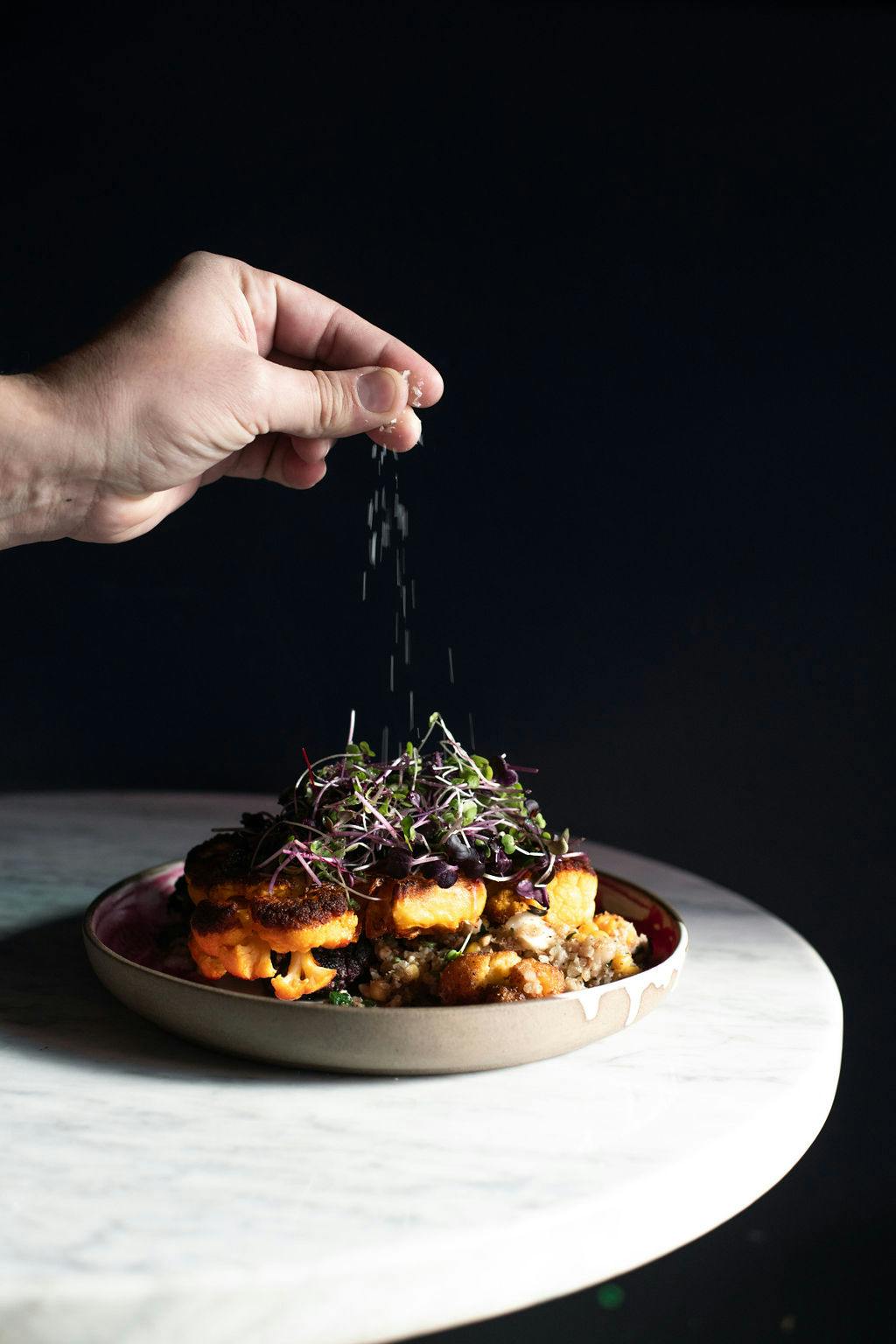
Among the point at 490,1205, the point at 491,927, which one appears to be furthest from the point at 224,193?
the point at 490,1205

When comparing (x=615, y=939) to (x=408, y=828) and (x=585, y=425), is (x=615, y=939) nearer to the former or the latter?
(x=408, y=828)

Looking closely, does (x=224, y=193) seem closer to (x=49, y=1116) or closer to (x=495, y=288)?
(x=495, y=288)

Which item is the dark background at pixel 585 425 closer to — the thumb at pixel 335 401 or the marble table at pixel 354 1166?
the thumb at pixel 335 401

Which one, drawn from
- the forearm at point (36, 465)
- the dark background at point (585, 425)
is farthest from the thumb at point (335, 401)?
the dark background at point (585, 425)

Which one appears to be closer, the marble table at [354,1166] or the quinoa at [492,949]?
the marble table at [354,1166]

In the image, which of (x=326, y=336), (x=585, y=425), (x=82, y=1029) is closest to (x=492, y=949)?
(x=82, y=1029)

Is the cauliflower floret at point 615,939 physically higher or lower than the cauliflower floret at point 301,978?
higher

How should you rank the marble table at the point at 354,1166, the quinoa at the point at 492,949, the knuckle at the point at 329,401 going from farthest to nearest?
the knuckle at the point at 329,401
the quinoa at the point at 492,949
the marble table at the point at 354,1166

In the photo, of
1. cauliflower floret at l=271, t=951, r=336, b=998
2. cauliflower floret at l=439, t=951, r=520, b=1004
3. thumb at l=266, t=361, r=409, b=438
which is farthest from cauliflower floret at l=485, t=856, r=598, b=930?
thumb at l=266, t=361, r=409, b=438
